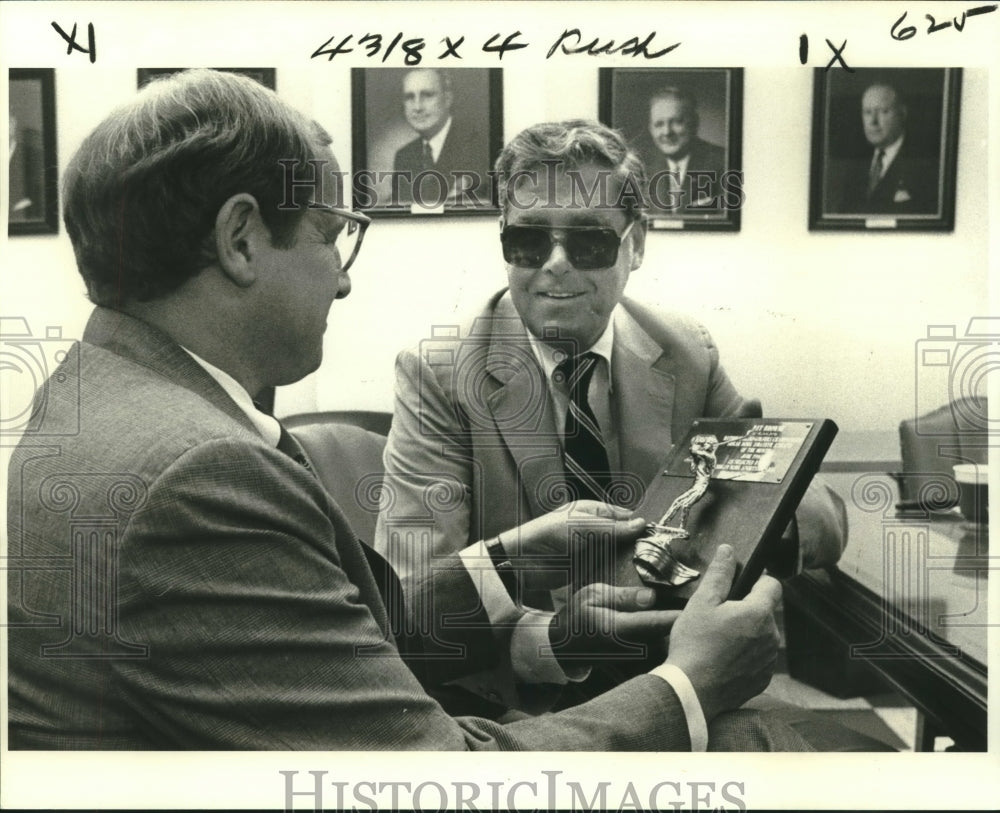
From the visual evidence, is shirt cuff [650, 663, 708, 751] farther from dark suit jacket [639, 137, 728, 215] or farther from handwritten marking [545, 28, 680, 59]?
handwritten marking [545, 28, 680, 59]

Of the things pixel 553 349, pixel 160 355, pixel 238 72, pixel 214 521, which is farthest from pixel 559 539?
pixel 238 72

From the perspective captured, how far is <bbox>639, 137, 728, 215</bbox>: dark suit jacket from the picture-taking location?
1.58m

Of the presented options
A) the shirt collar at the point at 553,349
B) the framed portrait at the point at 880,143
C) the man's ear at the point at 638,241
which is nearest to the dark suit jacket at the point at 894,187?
the framed portrait at the point at 880,143

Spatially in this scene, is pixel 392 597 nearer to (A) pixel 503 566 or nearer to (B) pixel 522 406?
(A) pixel 503 566

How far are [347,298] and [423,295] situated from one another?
0.13m

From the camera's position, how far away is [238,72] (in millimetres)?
1565

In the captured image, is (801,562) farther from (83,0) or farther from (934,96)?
(83,0)

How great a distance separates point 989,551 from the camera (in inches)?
64.4

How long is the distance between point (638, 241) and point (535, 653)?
27.4 inches

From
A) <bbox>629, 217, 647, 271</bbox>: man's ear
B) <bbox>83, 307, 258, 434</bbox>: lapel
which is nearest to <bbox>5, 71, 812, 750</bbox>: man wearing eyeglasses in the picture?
<bbox>83, 307, 258, 434</bbox>: lapel

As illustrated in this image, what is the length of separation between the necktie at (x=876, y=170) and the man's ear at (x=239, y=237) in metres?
1.00

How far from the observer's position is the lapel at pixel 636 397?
A: 1.58 meters

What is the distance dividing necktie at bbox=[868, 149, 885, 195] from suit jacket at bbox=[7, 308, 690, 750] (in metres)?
0.90

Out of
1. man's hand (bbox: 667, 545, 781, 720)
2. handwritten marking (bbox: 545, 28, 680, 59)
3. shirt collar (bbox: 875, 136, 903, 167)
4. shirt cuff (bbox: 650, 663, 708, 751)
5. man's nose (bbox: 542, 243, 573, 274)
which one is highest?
handwritten marking (bbox: 545, 28, 680, 59)
